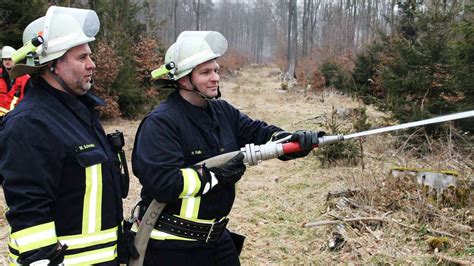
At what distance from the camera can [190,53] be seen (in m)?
2.70

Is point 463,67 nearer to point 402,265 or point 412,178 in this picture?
point 412,178

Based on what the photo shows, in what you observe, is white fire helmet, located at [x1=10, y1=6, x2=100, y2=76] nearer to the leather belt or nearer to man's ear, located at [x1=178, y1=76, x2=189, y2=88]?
man's ear, located at [x1=178, y1=76, x2=189, y2=88]

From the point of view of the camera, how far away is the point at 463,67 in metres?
6.85

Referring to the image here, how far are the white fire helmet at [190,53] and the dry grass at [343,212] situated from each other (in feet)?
9.16

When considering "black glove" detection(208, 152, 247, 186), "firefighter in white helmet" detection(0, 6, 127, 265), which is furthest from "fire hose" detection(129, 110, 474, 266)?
"firefighter in white helmet" detection(0, 6, 127, 265)

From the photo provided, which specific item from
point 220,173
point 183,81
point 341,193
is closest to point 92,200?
point 220,173

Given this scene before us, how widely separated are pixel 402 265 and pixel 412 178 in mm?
1676

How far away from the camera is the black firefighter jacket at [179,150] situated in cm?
242

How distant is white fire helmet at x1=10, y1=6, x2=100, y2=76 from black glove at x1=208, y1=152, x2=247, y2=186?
3.42 feet

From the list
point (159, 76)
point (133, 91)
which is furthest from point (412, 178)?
point (133, 91)

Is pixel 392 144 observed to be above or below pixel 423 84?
below

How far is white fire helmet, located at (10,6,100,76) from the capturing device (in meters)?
2.04

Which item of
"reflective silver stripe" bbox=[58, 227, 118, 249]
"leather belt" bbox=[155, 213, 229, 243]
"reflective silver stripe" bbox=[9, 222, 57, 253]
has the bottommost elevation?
"leather belt" bbox=[155, 213, 229, 243]

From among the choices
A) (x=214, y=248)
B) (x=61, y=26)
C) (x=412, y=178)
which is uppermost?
(x=61, y=26)
